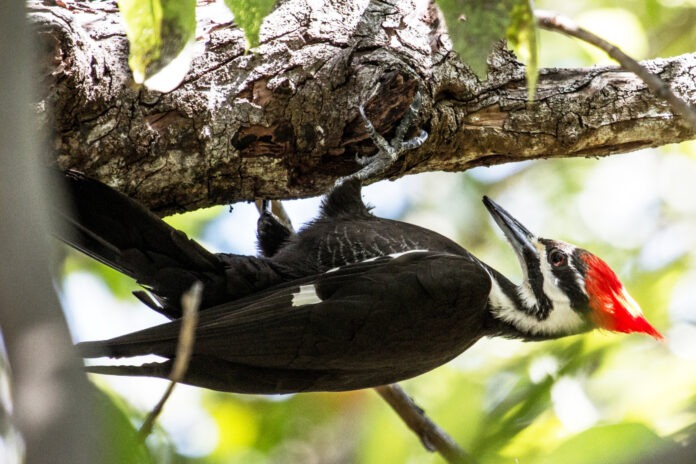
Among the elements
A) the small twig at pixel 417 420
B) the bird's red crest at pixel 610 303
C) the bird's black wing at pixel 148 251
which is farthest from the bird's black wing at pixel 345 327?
the bird's red crest at pixel 610 303

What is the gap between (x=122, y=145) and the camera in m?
2.55

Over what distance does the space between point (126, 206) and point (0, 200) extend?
164 centimetres

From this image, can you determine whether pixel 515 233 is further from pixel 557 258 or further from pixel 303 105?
pixel 303 105

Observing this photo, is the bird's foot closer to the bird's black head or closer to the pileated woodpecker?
the pileated woodpecker

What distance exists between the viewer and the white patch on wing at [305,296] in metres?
2.74

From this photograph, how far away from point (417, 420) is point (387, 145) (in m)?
1.10

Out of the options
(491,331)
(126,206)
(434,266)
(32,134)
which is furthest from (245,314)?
(32,134)

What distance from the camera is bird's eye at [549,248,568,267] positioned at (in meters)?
3.49

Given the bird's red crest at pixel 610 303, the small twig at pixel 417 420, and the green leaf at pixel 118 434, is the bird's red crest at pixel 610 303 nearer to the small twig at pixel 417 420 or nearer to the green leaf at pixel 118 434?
the small twig at pixel 417 420

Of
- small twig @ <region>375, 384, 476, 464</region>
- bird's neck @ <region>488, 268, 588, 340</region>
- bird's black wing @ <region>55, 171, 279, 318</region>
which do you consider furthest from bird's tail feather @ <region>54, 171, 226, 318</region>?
bird's neck @ <region>488, 268, 588, 340</region>

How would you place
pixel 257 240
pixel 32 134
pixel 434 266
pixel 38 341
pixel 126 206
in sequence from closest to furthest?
pixel 38 341, pixel 32 134, pixel 126 206, pixel 434 266, pixel 257 240

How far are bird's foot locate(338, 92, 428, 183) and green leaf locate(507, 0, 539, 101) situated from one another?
48.6 inches

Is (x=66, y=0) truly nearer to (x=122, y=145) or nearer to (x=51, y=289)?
(x=122, y=145)

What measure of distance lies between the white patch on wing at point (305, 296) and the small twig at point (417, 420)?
2.12 ft
